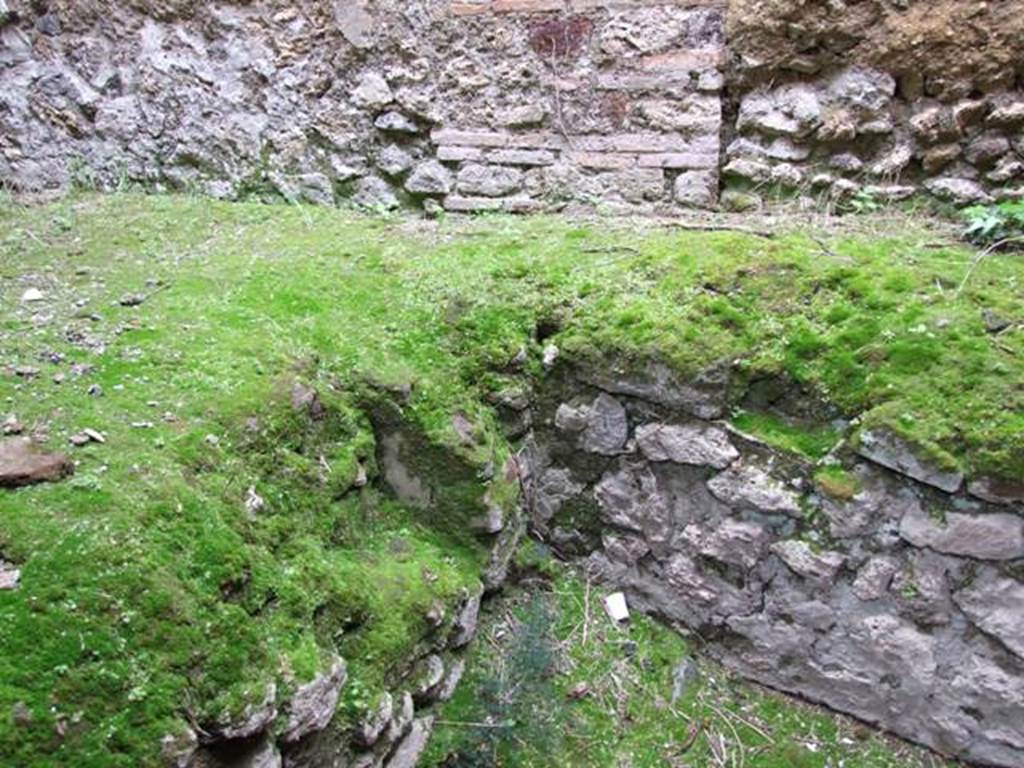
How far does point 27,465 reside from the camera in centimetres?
181

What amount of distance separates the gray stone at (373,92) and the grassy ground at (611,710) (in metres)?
2.69

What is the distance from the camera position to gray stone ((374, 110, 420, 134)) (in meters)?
4.10

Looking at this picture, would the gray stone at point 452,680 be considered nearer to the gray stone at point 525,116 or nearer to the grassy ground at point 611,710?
the grassy ground at point 611,710

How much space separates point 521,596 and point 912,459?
4.33ft

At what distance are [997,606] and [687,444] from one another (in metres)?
0.97

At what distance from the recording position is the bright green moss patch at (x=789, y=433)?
245cm

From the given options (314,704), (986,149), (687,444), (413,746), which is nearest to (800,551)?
(687,444)

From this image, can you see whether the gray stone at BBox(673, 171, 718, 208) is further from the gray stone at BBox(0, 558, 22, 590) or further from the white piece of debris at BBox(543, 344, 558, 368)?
the gray stone at BBox(0, 558, 22, 590)

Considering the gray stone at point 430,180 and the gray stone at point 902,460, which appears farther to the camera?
Result: the gray stone at point 430,180

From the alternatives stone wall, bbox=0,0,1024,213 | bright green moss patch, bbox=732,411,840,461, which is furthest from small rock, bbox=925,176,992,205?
bright green moss patch, bbox=732,411,840,461

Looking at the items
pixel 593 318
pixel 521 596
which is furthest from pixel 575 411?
pixel 521 596

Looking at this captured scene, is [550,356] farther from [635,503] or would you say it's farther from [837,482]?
[837,482]

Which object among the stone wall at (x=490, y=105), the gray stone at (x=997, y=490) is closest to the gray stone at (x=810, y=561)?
the gray stone at (x=997, y=490)

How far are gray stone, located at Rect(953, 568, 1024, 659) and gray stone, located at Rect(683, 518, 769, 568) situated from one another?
569 mm
